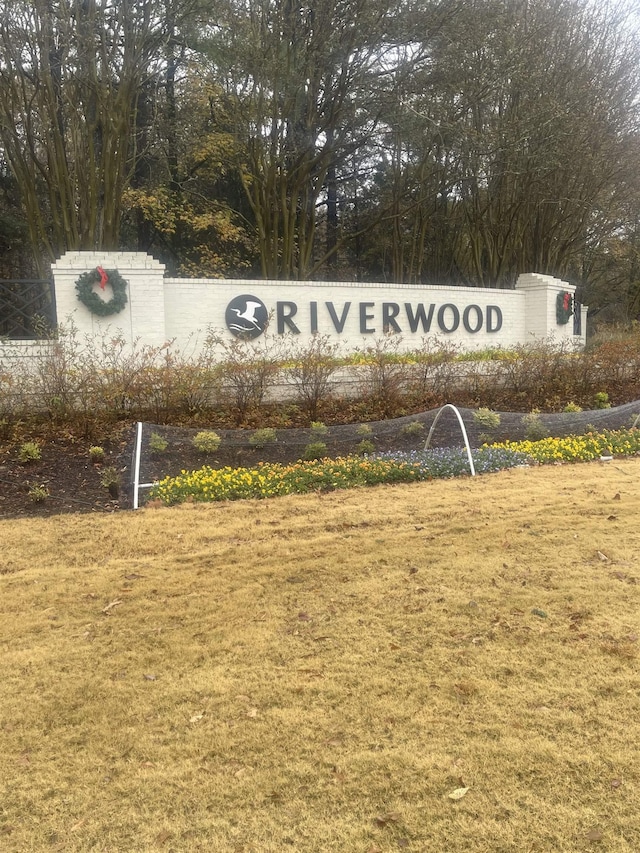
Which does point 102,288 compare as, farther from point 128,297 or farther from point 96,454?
point 96,454

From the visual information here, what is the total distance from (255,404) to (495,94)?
12.6m

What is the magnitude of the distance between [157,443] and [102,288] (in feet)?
15.2

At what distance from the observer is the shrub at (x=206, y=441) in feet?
23.2

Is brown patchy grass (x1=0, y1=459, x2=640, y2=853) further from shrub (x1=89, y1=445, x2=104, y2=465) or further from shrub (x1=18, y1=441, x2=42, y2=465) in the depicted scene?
shrub (x1=89, y1=445, x2=104, y2=465)

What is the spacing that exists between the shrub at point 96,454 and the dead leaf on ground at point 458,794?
556 cm

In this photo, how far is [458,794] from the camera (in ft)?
7.20

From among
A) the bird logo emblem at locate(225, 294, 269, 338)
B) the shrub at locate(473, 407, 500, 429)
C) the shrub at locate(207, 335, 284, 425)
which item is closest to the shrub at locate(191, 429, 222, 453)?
the shrub at locate(207, 335, 284, 425)

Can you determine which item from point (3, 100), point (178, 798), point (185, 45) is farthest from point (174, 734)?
point (185, 45)

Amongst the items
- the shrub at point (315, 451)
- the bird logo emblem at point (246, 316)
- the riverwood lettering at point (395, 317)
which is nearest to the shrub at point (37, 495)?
the shrub at point (315, 451)

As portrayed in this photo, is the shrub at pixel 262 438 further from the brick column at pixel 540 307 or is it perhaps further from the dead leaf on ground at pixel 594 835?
the brick column at pixel 540 307

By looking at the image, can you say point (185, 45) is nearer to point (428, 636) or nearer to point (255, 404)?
point (255, 404)

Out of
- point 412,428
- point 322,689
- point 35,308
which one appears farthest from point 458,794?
point 35,308

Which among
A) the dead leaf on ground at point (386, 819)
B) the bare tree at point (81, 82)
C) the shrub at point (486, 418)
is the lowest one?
the dead leaf on ground at point (386, 819)

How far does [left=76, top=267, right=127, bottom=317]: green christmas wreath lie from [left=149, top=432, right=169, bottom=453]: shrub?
13.7ft
